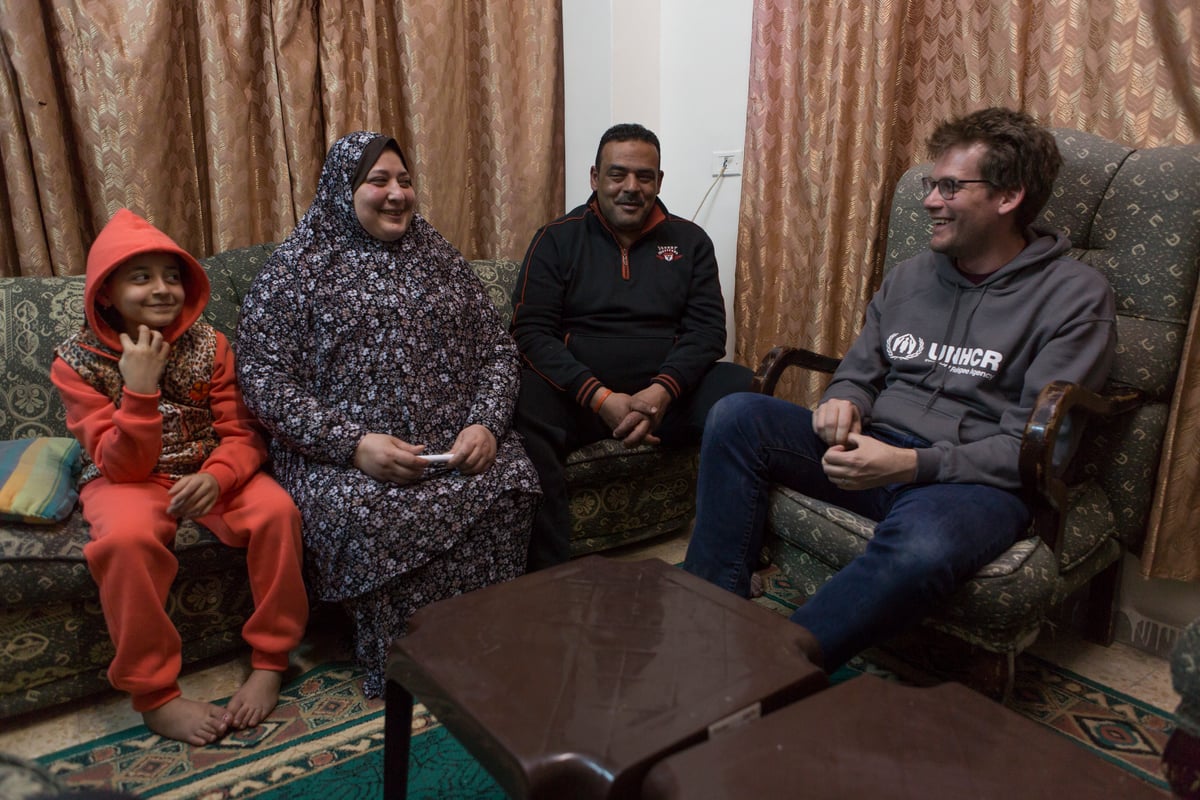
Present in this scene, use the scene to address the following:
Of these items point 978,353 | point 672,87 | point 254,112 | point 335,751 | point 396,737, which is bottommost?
point 335,751

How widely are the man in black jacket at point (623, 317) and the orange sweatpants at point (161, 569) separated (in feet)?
2.31

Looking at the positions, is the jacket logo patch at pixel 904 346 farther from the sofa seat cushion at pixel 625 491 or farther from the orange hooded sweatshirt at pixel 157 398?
the orange hooded sweatshirt at pixel 157 398

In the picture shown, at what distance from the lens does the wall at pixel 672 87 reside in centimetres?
279

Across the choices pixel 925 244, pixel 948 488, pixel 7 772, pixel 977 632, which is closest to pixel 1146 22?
pixel 925 244

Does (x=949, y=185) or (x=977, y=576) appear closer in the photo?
(x=977, y=576)

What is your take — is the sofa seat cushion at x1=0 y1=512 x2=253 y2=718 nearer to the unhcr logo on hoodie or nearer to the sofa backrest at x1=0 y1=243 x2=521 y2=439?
the sofa backrest at x1=0 y1=243 x2=521 y2=439

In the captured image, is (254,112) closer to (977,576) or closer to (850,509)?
(850,509)

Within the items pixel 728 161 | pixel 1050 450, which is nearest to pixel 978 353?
pixel 1050 450

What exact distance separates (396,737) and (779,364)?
1220 millimetres

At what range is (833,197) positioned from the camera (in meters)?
2.32

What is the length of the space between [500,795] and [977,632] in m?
0.90

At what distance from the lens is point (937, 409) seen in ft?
5.50

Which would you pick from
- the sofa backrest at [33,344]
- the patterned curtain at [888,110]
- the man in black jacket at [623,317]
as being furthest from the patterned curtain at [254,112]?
the patterned curtain at [888,110]

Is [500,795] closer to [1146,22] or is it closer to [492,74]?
[1146,22]
